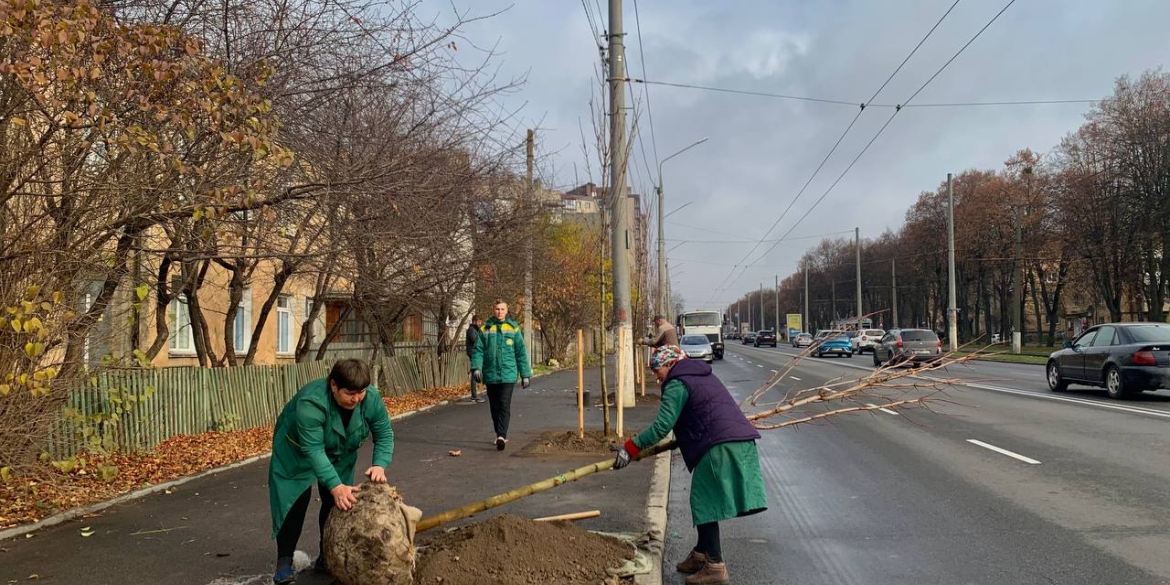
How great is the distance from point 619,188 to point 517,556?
293 inches

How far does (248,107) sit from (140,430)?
218 inches

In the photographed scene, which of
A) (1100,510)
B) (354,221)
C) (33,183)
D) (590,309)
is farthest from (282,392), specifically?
(590,309)

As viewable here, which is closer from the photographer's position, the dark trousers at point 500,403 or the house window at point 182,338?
the dark trousers at point 500,403

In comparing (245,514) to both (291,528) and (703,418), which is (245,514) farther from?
(703,418)

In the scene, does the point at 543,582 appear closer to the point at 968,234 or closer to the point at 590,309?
the point at 590,309

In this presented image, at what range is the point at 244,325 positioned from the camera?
1953cm

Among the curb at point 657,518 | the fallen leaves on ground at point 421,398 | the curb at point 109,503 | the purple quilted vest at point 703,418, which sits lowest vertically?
the fallen leaves on ground at point 421,398

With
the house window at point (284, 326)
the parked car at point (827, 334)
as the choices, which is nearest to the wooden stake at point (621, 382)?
the parked car at point (827, 334)

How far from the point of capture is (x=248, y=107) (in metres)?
5.61

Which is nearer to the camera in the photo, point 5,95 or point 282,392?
point 5,95

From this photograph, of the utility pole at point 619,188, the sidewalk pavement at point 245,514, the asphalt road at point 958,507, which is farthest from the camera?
the utility pole at point 619,188

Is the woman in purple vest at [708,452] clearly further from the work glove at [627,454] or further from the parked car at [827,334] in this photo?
the parked car at [827,334]

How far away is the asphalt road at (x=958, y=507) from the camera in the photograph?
17.0 ft

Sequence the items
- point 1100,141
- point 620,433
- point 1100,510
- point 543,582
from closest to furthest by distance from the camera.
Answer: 1. point 543,582
2. point 1100,510
3. point 620,433
4. point 1100,141
